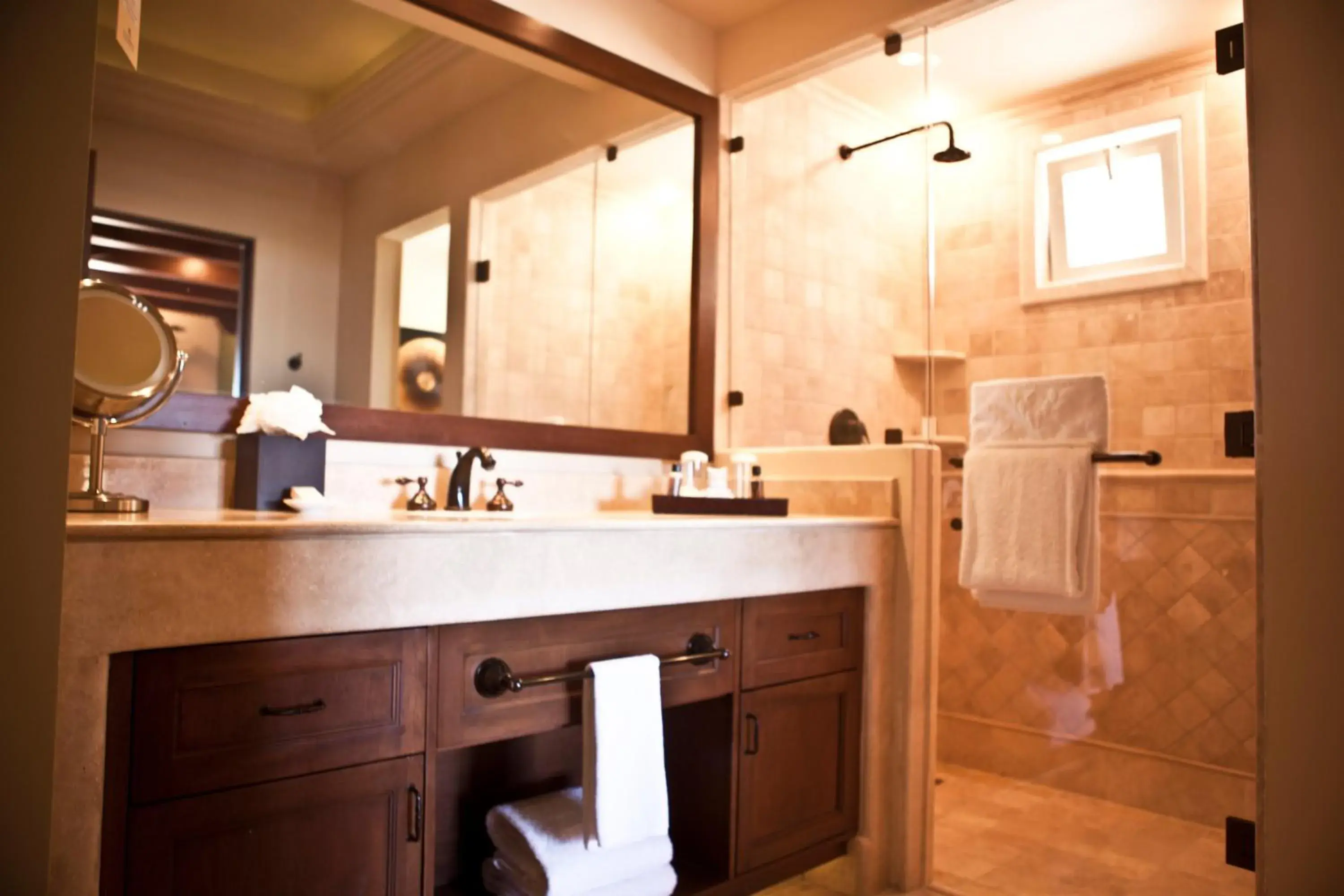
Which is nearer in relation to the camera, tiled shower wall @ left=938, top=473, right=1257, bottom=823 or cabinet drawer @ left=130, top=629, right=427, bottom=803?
cabinet drawer @ left=130, top=629, right=427, bottom=803

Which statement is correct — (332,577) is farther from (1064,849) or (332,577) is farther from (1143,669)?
(1143,669)

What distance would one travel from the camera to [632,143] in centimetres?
246

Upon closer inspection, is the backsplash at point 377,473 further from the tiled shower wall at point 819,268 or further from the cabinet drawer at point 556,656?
the cabinet drawer at point 556,656

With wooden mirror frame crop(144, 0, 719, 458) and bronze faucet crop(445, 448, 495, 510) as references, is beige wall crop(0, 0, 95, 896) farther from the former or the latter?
bronze faucet crop(445, 448, 495, 510)

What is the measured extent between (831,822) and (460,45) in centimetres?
196

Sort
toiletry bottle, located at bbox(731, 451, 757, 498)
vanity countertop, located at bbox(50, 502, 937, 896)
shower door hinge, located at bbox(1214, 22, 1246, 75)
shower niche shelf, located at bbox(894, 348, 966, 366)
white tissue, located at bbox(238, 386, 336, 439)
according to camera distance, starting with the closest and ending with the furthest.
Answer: vanity countertop, located at bbox(50, 502, 937, 896)
white tissue, located at bbox(238, 386, 336, 439)
shower door hinge, located at bbox(1214, 22, 1246, 75)
toiletry bottle, located at bbox(731, 451, 757, 498)
shower niche shelf, located at bbox(894, 348, 966, 366)

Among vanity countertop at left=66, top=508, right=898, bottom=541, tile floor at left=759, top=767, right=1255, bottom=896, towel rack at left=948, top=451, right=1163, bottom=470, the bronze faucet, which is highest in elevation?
towel rack at left=948, top=451, right=1163, bottom=470

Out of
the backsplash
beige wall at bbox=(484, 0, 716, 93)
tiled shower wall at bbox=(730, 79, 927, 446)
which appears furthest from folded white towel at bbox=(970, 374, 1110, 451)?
beige wall at bbox=(484, 0, 716, 93)

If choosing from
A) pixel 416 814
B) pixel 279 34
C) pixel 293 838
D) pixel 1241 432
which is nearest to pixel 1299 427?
pixel 1241 432

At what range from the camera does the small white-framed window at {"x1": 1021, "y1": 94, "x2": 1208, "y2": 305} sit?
104 inches

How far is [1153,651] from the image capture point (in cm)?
270

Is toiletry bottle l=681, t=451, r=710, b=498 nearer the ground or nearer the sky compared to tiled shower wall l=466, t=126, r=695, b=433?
nearer the ground

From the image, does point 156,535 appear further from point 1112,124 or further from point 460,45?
point 1112,124

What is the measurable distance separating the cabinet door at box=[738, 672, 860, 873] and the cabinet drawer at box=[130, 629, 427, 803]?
0.77 m
